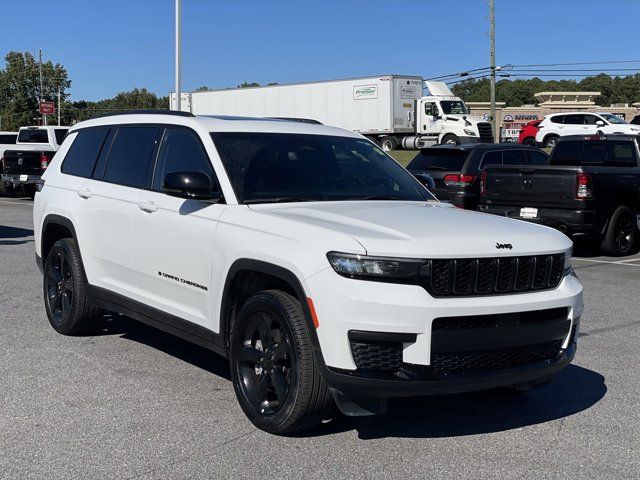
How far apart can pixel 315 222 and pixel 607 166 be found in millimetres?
10623

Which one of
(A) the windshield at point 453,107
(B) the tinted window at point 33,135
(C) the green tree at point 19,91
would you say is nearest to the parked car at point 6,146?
(B) the tinted window at point 33,135

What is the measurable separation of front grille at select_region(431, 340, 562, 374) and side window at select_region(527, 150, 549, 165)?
12549mm

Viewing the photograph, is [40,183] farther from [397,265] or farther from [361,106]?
[361,106]

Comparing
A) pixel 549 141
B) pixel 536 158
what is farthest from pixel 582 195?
pixel 549 141

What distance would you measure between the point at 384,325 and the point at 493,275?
2.34 feet

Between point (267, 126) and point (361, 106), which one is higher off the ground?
point (361, 106)

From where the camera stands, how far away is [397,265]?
419 cm

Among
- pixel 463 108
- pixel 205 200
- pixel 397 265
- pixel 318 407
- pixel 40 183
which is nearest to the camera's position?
pixel 397 265

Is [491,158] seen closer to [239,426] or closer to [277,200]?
[277,200]

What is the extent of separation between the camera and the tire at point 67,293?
6.79 meters

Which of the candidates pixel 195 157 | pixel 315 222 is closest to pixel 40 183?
pixel 195 157

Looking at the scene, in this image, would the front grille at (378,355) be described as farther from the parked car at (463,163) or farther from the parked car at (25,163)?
the parked car at (25,163)

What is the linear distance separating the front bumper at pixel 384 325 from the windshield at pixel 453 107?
37.1 meters

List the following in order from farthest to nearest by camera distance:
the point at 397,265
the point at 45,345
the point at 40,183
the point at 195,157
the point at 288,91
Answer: the point at 288,91 < the point at 40,183 < the point at 45,345 < the point at 195,157 < the point at 397,265
